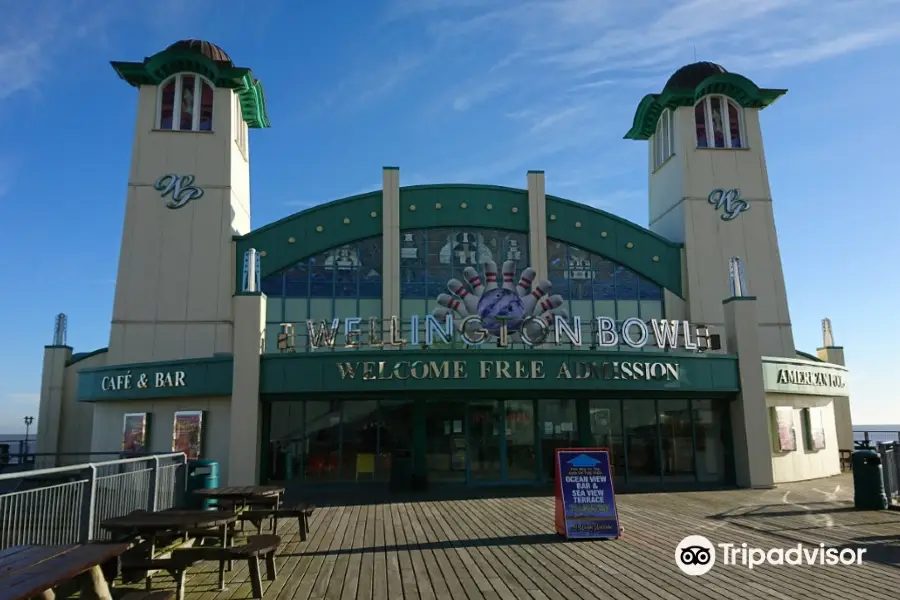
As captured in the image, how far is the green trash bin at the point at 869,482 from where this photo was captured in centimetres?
1537

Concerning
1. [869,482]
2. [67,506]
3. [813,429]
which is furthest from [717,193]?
[67,506]

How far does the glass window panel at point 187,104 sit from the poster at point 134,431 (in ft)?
42.0

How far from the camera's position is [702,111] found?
31.3m

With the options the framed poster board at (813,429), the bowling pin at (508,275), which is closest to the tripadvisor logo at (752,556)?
the bowling pin at (508,275)

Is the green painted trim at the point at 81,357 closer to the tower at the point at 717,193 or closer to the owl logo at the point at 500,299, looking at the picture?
the owl logo at the point at 500,299

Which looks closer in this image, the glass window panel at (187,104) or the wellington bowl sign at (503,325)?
the wellington bowl sign at (503,325)

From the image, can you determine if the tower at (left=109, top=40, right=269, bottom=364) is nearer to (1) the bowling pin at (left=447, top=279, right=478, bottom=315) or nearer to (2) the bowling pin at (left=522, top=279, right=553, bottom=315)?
(1) the bowling pin at (left=447, top=279, right=478, bottom=315)

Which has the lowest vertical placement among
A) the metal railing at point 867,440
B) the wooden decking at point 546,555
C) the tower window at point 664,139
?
the wooden decking at point 546,555

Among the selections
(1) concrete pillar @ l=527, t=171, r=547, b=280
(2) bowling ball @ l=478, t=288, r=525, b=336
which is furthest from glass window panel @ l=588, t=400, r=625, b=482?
(1) concrete pillar @ l=527, t=171, r=547, b=280

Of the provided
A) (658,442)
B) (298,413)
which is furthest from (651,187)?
(298,413)

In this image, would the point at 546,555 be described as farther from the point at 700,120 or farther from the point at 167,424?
the point at 700,120

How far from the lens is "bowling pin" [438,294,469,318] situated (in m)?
23.9

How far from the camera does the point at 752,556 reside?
34.5ft

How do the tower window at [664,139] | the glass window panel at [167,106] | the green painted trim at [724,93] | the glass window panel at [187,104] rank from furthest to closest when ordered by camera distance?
the tower window at [664,139] → the green painted trim at [724,93] → the glass window panel at [187,104] → the glass window panel at [167,106]
